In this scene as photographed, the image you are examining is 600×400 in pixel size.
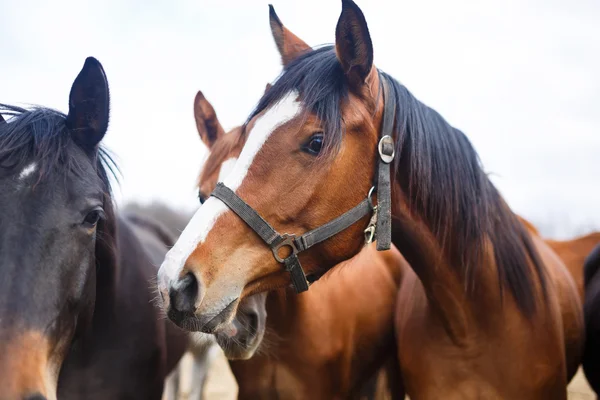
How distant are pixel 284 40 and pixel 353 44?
689 mm

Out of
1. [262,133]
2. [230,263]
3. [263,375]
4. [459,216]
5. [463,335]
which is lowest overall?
[263,375]

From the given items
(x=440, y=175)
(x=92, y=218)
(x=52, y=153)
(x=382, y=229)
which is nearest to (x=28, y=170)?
(x=52, y=153)

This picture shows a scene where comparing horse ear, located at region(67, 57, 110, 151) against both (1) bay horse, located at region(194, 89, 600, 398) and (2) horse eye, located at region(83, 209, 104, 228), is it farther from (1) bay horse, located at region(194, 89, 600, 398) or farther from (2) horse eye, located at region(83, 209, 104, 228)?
(1) bay horse, located at region(194, 89, 600, 398)

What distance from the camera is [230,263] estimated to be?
2.12 meters

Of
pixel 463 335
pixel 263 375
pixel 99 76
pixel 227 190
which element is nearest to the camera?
pixel 227 190

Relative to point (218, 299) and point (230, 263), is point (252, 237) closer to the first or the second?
point (230, 263)

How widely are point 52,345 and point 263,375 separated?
1.65 m

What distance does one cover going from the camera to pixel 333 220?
7.54 feet

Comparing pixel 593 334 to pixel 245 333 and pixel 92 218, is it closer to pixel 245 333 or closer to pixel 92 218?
pixel 245 333

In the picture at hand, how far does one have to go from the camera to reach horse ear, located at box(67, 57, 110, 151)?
2648 millimetres

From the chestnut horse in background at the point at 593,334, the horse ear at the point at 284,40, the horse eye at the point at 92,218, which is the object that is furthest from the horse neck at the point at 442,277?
the horse eye at the point at 92,218

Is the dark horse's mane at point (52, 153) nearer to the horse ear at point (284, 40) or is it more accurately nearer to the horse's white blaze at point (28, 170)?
the horse's white blaze at point (28, 170)

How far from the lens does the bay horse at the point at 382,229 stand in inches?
85.1

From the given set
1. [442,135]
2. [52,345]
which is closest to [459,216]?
[442,135]
